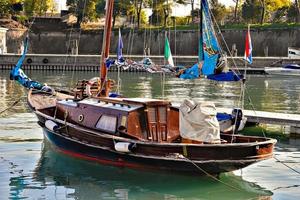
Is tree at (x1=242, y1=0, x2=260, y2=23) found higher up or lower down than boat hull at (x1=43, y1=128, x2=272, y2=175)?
higher up

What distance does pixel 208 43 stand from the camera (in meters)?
17.9

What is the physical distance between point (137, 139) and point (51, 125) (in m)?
4.14

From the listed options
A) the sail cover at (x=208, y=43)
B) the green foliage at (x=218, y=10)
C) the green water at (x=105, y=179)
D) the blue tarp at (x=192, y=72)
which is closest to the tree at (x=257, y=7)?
the green foliage at (x=218, y=10)

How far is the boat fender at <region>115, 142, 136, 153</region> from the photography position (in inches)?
708

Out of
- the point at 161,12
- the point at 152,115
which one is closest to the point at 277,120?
the point at 152,115

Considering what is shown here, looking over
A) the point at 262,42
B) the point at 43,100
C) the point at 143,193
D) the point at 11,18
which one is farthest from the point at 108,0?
the point at 11,18

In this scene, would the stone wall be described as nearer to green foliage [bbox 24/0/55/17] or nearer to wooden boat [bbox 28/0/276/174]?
green foliage [bbox 24/0/55/17]

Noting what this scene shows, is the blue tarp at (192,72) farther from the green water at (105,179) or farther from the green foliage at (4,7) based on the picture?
the green foliage at (4,7)

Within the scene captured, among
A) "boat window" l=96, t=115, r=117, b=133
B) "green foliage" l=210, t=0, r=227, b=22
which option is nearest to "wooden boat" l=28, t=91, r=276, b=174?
"boat window" l=96, t=115, r=117, b=133

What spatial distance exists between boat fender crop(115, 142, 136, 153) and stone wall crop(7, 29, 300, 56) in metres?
60.9

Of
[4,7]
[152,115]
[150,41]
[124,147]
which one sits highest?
[4,7]

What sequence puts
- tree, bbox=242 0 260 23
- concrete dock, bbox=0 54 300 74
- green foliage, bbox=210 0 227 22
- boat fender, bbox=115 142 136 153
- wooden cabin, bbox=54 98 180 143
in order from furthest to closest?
green foliage, bbox=210 0 227 22 < tree, bbox=242 0 260 23 < concrete dock, bbox=0 54 300 74 < wooden cabin, bbox=54 98 180 143 < boat fender, bbox=115 142 136 153

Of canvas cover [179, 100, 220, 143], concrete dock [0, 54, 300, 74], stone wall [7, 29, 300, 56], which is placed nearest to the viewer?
canvas cover [179, 100, 220, 143]

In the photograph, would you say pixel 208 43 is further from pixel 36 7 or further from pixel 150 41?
pixel 36 7
